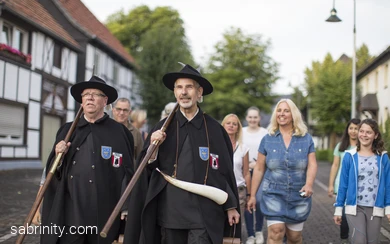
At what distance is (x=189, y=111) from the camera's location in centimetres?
534

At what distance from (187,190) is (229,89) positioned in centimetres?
5350

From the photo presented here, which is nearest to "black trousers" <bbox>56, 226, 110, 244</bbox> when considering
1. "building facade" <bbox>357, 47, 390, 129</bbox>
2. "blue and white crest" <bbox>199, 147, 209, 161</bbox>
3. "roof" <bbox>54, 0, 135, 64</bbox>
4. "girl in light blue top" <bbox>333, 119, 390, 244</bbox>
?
"blue and white crest" <bbox>199, 147, 209, 161</bbox>

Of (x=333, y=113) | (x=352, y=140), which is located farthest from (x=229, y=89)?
(x=352, y=140)

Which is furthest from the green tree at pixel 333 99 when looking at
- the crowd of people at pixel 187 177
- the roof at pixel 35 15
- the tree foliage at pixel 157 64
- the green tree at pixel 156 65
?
the crowd of people at pixel 187 177

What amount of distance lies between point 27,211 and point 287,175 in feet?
23.0

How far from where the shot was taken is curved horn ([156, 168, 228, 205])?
507 centimetres

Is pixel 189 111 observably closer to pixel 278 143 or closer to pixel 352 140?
pixel 278 143

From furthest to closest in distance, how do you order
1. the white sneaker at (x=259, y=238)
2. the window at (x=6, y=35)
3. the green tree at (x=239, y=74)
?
the green tree at (x=239, y=74), the window at (x=6, y=35), the white sneaker at (x=259, y=238)

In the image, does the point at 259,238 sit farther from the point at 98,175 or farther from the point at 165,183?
the point at 165,183

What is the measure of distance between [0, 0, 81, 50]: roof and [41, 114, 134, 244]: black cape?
16442mm

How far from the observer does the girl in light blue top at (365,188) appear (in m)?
6.70

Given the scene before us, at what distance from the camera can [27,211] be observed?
12.3 metres

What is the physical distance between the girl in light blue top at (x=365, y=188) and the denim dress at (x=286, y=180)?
0.41m

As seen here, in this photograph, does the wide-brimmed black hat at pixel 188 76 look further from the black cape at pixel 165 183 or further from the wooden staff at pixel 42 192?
the wooden staff at pixel 42 192
